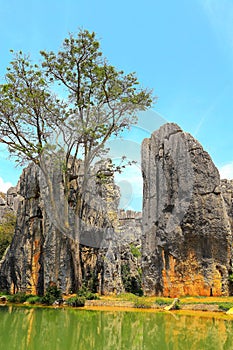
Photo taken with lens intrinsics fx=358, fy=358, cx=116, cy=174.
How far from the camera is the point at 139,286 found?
18891 millimetres

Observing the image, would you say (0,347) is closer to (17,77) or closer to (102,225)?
(17,77)

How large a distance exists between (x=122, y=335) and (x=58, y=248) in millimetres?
10699

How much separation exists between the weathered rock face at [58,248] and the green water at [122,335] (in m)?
8.47

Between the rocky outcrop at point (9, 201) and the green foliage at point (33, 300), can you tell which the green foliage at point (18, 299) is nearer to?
the green foliage at point (33, 300)

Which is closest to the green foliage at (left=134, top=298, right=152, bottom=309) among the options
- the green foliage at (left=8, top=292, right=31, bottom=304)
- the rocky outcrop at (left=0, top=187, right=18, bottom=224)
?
the green foliage at (left=8, top=292, right=31, bottom=304)

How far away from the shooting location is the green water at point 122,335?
5070 millimetres

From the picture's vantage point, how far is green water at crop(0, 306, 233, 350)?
5070mm

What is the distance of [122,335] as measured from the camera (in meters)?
6.11

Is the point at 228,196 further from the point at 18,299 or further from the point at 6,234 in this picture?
the point at 6,234

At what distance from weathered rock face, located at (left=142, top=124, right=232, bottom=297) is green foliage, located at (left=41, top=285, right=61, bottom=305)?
3.49m

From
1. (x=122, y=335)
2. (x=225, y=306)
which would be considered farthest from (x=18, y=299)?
(x=122, y=335)

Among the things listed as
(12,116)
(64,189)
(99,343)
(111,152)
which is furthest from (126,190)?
(99,343)

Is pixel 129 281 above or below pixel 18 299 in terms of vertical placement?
above

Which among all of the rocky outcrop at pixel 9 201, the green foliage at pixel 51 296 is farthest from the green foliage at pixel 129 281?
the rocky outcrop at pixel 9 201
